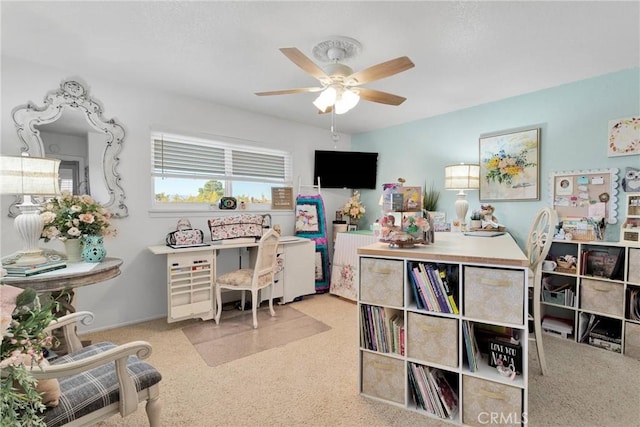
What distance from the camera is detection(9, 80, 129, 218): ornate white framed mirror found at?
251 centimetres

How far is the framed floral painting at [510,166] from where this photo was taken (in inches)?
121

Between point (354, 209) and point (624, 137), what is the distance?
290 centimetres

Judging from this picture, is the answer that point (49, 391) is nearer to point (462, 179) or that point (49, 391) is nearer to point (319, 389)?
point (319, 389)

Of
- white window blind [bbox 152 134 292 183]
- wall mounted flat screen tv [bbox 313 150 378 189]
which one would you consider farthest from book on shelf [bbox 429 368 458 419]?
wall mounted flat screen tv [bbox 313 150 378 189]

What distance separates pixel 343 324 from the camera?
3029mm

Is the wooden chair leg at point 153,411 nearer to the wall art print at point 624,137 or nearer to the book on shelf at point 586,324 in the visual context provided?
the book on shelf at point 586,324

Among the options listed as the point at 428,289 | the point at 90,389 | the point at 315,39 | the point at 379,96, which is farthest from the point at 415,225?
the point at 90,389

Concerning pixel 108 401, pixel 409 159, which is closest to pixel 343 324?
pixel 108 401

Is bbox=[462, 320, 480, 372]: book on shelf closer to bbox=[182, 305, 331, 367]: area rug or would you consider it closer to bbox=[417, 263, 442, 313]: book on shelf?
bbox=[417, 263, 442, 313]: book on shelf

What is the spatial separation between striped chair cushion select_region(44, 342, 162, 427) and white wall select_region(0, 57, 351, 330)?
5.41 feet

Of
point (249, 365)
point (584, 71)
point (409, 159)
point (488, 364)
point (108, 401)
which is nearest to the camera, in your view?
point (108, 401)

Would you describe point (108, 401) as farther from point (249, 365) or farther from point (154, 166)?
point (154, 166)

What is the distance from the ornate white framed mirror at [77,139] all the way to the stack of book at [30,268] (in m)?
0.89

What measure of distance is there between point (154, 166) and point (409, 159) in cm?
322
